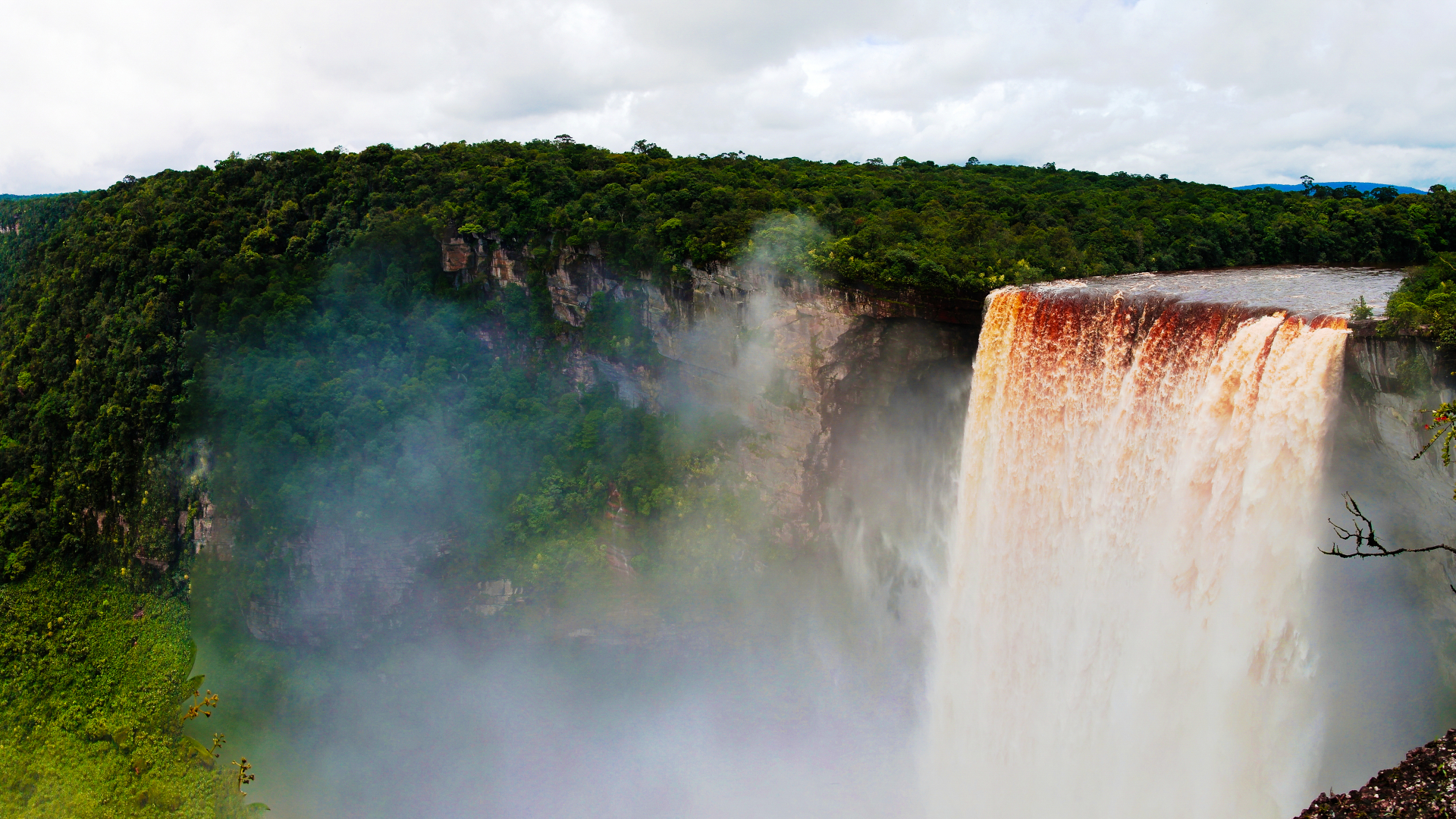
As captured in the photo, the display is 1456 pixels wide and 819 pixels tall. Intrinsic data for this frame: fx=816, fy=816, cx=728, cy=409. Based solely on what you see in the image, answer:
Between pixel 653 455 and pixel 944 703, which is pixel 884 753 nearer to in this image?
pixel 944 703

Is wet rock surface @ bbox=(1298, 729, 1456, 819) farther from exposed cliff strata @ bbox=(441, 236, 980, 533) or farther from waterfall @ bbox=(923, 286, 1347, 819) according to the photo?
exposed cliff strata @ bbox=(441, 236, 980, 533)

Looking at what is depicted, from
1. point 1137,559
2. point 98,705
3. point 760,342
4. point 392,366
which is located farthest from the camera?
point 392,366

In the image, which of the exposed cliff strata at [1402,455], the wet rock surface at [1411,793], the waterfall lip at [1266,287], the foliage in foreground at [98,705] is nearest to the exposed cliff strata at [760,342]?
the waterfall lip at [1266,287]

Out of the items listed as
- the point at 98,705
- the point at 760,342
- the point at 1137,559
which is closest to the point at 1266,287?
the point at 1137,559

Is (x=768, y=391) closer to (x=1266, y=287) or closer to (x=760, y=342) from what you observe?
(x=760, y=342)

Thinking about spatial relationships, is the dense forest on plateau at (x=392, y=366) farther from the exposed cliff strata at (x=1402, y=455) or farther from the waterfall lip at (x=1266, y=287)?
the exposed cliff strata at (x=1402, y=455)

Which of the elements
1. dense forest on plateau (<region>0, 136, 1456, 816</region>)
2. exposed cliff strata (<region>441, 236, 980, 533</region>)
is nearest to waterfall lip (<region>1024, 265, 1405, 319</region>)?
dense forest on plateau (<region>0, 136, 1456, 816</region>)

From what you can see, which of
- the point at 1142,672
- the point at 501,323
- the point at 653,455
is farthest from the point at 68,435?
the point at 1142,672
